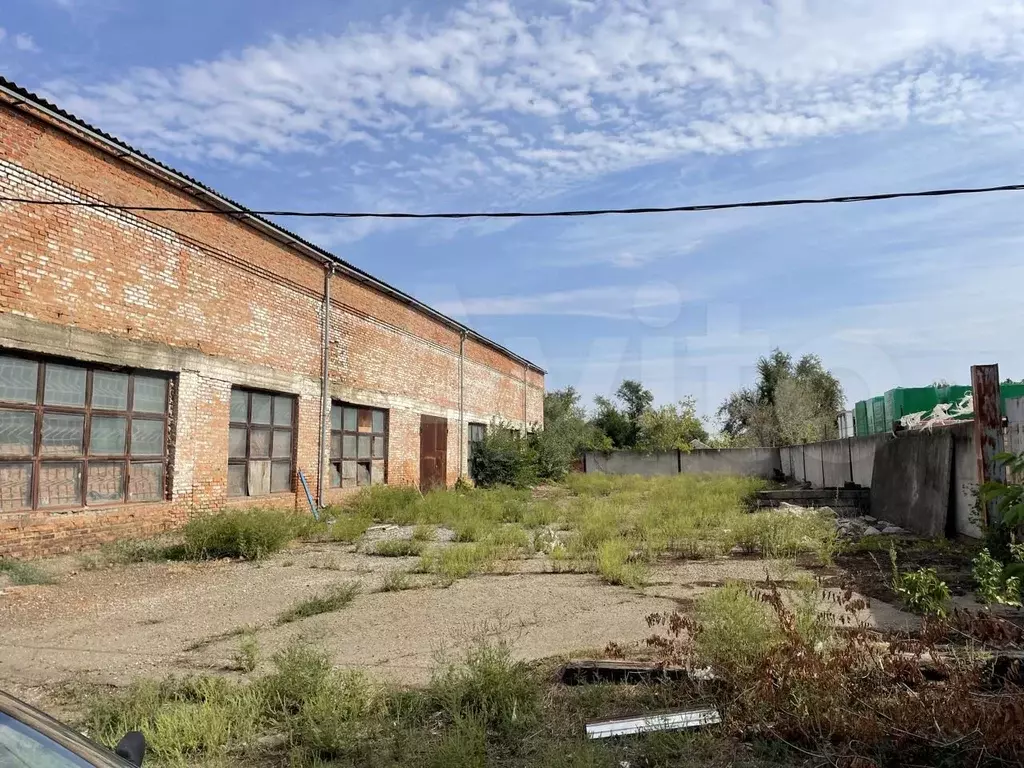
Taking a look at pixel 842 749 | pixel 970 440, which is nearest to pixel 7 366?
pixel 842 749

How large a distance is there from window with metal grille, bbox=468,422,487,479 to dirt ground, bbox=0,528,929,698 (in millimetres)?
16130

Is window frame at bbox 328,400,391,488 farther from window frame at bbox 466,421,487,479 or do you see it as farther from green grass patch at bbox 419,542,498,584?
green grass patch at bbox 419,542,498,584

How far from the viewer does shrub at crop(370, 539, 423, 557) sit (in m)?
10.5

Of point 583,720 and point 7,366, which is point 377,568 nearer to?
point 7,366

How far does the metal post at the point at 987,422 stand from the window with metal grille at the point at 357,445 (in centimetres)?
1263

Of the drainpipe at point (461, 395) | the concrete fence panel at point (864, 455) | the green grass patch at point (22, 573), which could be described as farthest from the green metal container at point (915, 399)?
the green grass patch at point (22, 573)

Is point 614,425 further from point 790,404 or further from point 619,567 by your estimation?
point 619,567

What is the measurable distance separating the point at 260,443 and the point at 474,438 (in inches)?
528

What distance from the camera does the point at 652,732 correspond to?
370 centimetres

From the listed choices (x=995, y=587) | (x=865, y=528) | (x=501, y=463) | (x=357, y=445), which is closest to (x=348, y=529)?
(x=357, y=445)

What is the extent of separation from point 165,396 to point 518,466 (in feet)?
51.9

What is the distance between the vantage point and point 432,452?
73.6 ft

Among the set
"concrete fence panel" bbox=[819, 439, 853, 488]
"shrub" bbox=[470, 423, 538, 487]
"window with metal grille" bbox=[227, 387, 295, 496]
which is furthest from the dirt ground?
"shrub" bbox=[470, 423, 538, 487]

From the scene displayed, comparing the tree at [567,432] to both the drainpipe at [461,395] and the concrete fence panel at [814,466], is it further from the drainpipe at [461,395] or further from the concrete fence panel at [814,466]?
the concrete fence panel at [814,466]
